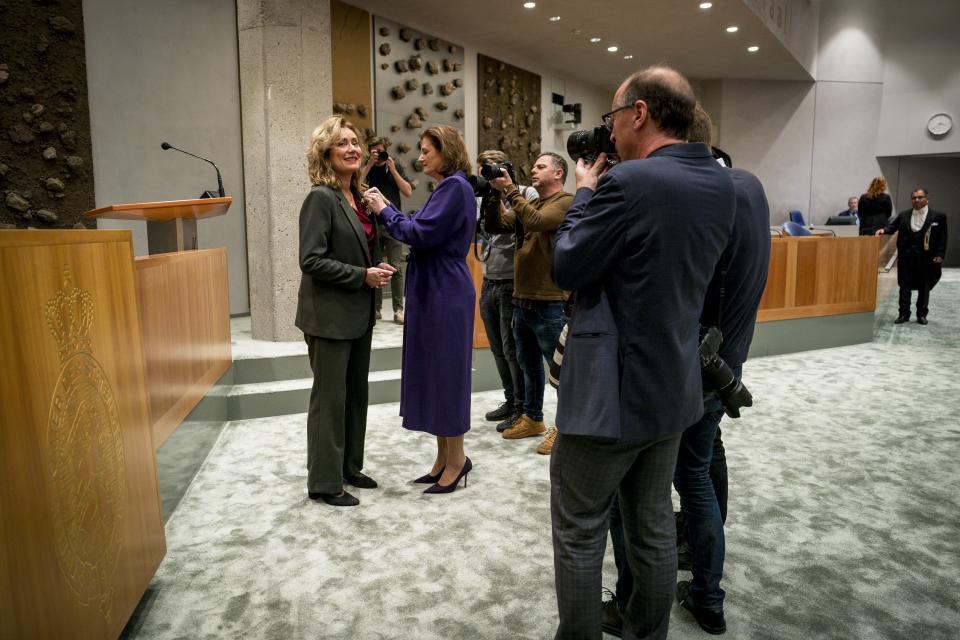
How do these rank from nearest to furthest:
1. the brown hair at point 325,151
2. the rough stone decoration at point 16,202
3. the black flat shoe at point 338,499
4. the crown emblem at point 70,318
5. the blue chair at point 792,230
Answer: the crown emblem at point 70,318
the brown hair at point 325,151
the black flat shoe at point 338,499
the rough stone decoration at point 16,202
the blue chair at point 792,230

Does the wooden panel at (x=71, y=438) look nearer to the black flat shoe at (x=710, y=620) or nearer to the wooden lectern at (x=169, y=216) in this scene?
the wooden lectern at (x=169, y=216)

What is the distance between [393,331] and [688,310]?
394 centimetres

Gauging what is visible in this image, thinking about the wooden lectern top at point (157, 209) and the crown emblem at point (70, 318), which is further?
the wooden lectern top at point (157, 209)

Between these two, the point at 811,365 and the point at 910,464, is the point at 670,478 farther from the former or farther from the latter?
the point at 811,365

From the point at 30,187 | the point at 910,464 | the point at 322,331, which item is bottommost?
→ the point at 910,464

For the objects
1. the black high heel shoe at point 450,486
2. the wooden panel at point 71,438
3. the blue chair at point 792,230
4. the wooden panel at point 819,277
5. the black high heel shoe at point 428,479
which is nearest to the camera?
the wooden panel at point 71,438

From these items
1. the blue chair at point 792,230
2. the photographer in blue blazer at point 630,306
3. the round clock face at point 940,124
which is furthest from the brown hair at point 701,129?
the round clock face at point 940,124

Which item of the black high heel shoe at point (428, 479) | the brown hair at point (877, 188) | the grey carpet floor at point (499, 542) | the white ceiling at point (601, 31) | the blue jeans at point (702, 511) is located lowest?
the grey carpet floor at point (499, 542)

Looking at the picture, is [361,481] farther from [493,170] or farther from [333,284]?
[493,170]

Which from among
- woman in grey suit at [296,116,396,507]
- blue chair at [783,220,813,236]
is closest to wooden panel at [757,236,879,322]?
blue chair at [783,220,813,236]

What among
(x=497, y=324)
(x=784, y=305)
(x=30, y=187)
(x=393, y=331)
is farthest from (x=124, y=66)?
(x=784, y=305)

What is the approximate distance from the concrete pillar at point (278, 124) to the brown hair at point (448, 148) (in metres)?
2.53

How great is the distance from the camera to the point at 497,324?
3.79m

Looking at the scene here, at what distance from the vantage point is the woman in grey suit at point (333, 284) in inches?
100.0
